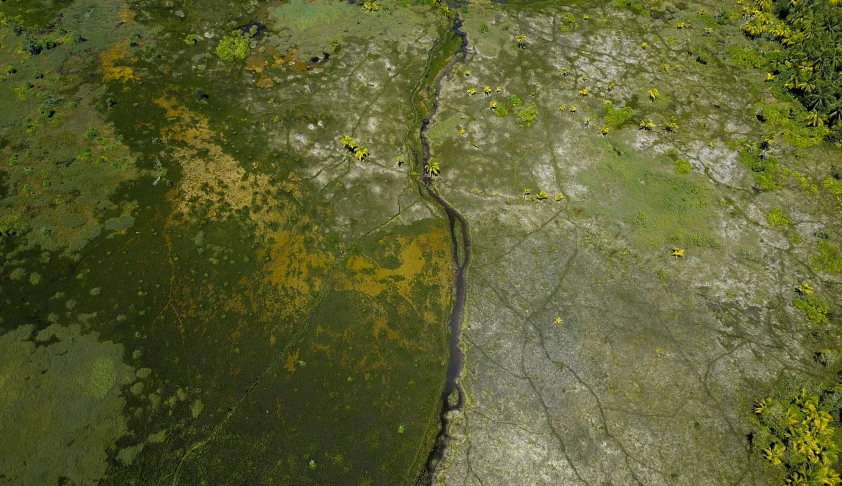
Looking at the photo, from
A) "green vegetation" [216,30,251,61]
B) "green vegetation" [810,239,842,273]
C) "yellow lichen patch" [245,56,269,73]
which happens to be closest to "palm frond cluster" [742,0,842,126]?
"green vegetation" [810,239,842,273]

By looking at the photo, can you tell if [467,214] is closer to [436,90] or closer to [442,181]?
[442,181]

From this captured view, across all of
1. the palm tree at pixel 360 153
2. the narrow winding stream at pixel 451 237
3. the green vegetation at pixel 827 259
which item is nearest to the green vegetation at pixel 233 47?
the palm tree at pixel 360 153

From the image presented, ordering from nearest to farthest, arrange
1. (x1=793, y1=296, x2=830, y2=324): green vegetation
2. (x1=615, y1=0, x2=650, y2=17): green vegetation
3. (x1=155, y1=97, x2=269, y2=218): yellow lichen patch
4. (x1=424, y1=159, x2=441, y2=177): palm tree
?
1. (x1=793, y1=296, x2=830, y2=324): green vegetation
2. (x1=155, y1=97, x2=269, y2=218): yellow lichen patch
3. (x1=424, y1=159, x2=441, y2=177): palm tree
4. (x1=615, y1=0, x2=650, y2=17): green vegetation

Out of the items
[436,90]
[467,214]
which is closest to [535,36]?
[436,90]

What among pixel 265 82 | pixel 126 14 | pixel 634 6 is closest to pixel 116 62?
pixel 126 14

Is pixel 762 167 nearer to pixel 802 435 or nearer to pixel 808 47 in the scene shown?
pixel 808 47

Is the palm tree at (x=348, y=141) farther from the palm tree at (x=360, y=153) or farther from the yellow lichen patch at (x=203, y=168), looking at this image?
the yellow lichen patch at (x=203, y=168)

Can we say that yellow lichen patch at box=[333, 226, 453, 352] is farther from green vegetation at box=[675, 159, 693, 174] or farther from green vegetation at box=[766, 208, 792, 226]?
green vegetation at box=[766, 208, 792, 226]
